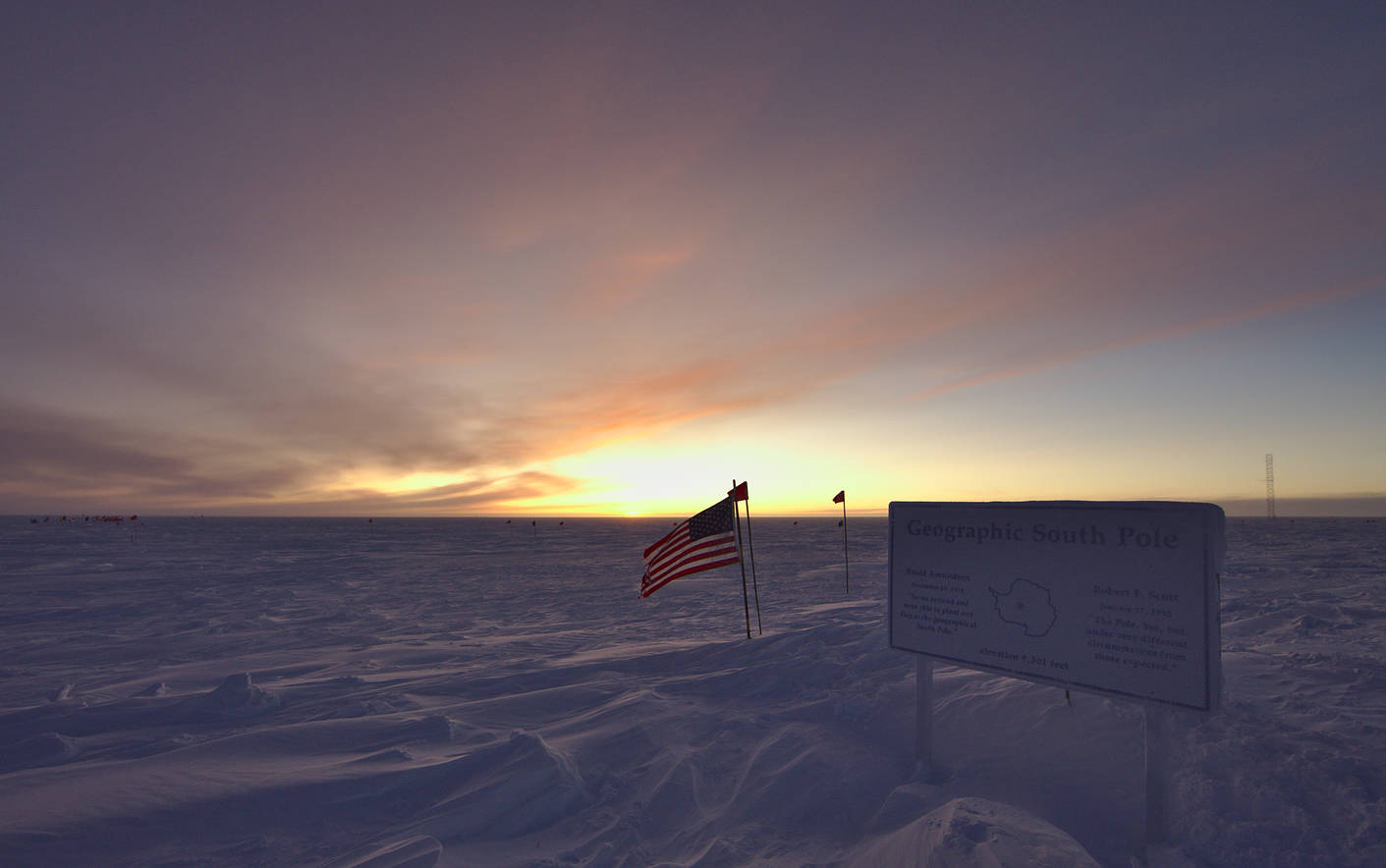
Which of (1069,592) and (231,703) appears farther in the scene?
(231,703)

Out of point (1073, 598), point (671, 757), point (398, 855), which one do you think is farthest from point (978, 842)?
point (398, 855)

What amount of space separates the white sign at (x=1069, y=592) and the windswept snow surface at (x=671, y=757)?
1.21m

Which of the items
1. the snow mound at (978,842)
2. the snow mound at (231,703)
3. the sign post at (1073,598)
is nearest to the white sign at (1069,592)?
the sign post at (1073,598)

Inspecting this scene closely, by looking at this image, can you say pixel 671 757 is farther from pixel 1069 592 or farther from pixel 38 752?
pixel 38 752

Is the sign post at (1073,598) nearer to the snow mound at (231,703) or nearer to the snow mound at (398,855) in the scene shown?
the snow mound at (398,855)

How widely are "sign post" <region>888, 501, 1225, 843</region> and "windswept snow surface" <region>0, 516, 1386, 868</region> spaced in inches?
34.3

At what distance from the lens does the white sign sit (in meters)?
4.37

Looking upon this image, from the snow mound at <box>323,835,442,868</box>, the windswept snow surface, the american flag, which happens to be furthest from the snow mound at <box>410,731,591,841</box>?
the american flag

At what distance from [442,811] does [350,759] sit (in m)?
1.98

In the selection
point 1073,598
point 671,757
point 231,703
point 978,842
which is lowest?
point 231,703

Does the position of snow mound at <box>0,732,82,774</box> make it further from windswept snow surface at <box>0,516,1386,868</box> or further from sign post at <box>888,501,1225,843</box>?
sign post at <box>888,501,1225,843</box>

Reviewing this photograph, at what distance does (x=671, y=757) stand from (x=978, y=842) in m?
3.67

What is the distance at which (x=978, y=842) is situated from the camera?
4.18 metres

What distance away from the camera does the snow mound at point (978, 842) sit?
400 cm
